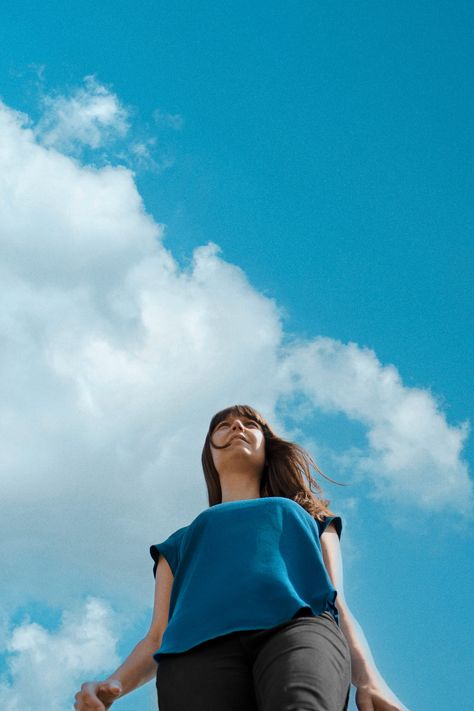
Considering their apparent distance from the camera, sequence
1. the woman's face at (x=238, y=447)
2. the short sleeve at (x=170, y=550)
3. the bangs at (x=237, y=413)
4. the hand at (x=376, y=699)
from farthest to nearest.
Answer: the bangs at (x=237, y=413), the woman's face at (x=238, y=447), the short sleeve at (x=170, y=550), the hand at (x=376, y=699)

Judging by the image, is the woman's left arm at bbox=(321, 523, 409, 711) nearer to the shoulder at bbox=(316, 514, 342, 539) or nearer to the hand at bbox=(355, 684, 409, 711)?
the hand at bbox=(355, 684, 409, 711)

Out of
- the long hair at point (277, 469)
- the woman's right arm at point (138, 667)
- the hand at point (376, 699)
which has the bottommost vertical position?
the hand at point (376, 699)

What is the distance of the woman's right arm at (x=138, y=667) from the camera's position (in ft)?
11.8

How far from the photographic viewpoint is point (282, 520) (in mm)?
4141

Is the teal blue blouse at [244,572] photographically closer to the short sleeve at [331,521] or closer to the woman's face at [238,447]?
the short sleeve at [331,521]

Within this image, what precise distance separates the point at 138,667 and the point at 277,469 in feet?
5.22

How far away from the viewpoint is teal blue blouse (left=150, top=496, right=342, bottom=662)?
3.57 meters

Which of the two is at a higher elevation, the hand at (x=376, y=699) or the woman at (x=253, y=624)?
the woman at (x=253, y=624)

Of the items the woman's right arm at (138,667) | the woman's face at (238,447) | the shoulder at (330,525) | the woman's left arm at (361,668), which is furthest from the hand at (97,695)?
the woman's face at (238,447)

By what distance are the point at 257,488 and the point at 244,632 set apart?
1604 mm

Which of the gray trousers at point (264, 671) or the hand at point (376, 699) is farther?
the hand at point (376, 699)

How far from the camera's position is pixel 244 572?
12.4ft

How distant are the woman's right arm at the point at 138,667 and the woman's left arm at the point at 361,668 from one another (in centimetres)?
92

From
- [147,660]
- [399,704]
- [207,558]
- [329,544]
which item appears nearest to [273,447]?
[329,544]
